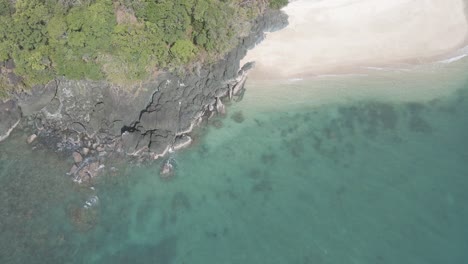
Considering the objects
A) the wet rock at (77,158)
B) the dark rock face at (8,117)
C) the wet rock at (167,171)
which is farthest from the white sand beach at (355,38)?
the dark rock face at (8,117)

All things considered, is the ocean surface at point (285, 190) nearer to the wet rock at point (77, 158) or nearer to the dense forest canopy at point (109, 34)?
the wet rock at point (77, 158)

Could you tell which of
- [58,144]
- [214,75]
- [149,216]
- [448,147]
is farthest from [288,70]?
[58,144]

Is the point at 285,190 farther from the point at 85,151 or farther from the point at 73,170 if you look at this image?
the point at 73,170

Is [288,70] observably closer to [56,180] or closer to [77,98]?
[77,98]

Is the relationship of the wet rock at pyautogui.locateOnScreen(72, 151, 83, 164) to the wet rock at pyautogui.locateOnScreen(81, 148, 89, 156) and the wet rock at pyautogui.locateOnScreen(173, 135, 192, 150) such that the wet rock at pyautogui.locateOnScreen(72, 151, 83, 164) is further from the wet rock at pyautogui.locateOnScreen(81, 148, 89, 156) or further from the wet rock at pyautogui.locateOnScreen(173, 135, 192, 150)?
the wet rock at pyautogui.locateOnScreen(173, 135, 192, 150)

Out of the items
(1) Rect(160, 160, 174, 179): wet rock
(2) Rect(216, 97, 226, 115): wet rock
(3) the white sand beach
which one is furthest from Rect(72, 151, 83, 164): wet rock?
(3) the white sand beach
